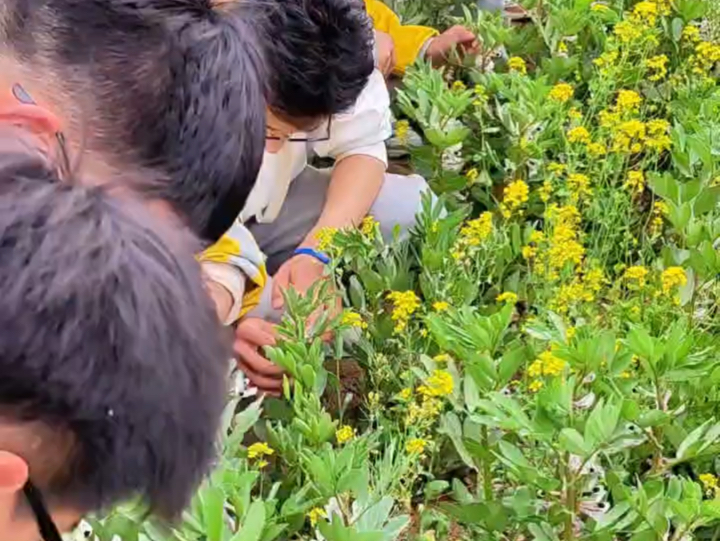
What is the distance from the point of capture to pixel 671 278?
2.00 m

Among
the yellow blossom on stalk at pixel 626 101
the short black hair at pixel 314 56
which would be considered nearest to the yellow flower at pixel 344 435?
the short black hair at pixel 314 56

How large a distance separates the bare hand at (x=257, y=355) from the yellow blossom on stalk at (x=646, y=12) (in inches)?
43.7

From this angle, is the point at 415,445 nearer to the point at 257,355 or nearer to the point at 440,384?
the point at 440,384

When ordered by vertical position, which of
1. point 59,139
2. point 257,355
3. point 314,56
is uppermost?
point 59,139

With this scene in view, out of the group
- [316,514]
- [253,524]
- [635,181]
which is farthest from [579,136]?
[253,524]

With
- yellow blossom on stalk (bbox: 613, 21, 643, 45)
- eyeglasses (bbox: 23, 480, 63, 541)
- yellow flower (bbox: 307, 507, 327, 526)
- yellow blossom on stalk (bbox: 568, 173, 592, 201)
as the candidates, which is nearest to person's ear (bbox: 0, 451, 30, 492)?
eyeglasses (bbox: 23, 480, 63, 541)

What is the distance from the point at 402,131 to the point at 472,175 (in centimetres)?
20

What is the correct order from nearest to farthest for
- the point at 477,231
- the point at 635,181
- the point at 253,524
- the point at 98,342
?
the point at 98,342 → the point at 253,524 → the point at 477,231 → the point at 635,181

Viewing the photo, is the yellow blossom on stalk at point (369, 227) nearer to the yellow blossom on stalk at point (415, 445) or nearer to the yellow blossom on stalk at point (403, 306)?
the yellow blossom on stalk at point (403, 306)

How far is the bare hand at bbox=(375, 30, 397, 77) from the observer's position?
2.82 meters

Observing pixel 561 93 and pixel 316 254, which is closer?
pixel 316 254

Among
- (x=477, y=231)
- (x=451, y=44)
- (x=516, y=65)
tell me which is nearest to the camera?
(x=477, y=231)

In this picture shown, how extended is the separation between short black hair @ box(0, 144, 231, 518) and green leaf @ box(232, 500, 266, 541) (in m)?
0.40

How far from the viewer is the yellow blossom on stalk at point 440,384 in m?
1.78
